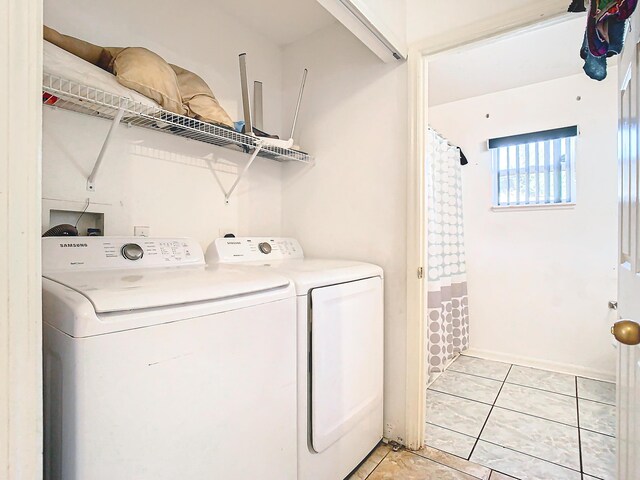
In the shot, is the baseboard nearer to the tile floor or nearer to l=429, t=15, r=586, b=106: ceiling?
the tile floor

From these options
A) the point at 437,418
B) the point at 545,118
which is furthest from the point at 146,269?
the point at 545,118

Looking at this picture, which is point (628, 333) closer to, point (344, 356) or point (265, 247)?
point (344, 356)

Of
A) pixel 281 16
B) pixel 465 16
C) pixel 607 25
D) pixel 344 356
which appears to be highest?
pixel 281 16

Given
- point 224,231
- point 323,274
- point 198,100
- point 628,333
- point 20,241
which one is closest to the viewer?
point 20,241

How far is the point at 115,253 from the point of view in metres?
1.29

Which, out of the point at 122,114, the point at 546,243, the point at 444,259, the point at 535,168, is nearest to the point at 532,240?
the point at 546,243

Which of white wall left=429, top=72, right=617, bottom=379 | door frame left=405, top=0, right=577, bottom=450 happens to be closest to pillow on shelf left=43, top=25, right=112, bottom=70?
door frame left=405, top=0, right=577, bottom=450

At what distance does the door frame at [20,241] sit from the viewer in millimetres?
481

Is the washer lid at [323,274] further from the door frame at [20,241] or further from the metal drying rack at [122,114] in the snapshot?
the door frame at [20,241]

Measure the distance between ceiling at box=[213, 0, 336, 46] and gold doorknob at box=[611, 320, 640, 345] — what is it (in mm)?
2011

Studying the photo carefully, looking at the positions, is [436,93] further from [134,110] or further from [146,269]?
[146,269]

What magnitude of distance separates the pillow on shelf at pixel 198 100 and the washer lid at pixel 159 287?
753mm

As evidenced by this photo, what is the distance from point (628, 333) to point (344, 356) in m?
0.99

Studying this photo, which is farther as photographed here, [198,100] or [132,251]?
[198,100]
